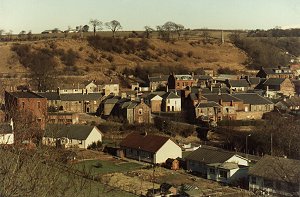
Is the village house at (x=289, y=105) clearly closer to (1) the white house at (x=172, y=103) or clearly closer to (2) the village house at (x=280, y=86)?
(2) the village house at (x=280, y=86)

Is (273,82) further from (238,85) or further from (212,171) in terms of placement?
(212,171)

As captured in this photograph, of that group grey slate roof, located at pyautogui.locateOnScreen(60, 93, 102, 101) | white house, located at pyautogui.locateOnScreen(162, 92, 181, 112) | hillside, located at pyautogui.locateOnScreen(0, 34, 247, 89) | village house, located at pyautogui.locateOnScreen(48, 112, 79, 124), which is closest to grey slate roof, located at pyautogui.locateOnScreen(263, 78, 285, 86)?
white house, located at pyautogui.locateOnScreen(162, 92, 181, 112)

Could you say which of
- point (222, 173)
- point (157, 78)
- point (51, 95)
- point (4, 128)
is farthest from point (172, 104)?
A: point (4, 128)

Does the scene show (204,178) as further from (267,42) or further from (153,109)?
(267,42)

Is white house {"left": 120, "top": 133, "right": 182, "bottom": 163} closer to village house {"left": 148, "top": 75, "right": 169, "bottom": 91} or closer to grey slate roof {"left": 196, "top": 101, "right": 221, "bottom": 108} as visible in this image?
grey slate roof {"left": 196, "top": 101, "right": 221, "bottom": 108}

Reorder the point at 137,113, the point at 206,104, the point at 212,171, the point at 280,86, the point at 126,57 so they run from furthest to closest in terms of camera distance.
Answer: the point at 126,57 → the point at 280,86 → the point at 206,104 → the point at 137,113 → the point at 212,171

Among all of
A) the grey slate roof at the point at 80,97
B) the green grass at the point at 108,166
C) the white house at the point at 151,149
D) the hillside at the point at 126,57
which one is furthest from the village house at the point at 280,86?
the green grass at the point at 108,166

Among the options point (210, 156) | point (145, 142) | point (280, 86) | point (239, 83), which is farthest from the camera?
point (239, 83)

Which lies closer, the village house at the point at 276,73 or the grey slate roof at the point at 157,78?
the grey slate roof at the point at 157,78
